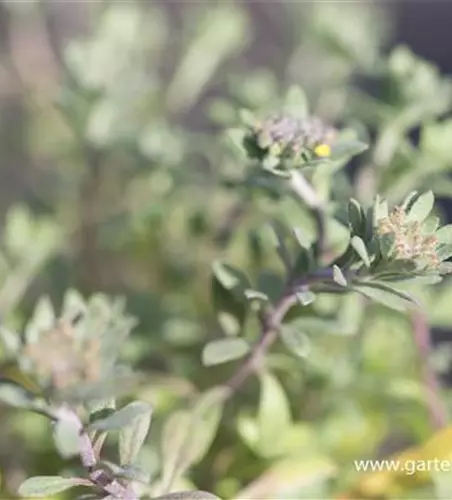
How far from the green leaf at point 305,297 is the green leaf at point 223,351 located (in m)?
0.08

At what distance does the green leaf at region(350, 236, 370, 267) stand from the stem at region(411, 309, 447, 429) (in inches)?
8.8

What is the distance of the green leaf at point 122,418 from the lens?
1.54ft

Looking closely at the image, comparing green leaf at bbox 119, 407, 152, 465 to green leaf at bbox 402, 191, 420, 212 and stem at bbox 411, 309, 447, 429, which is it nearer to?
green leaf at bbox 402, 191, 420, 212

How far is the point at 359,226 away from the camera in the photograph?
53 centimetres

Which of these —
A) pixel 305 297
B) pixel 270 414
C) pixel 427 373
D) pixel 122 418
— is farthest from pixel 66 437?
pixel 427 373

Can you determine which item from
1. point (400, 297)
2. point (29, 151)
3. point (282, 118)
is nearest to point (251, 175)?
point (282, 118)

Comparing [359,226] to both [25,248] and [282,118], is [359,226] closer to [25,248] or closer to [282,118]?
[282,118]

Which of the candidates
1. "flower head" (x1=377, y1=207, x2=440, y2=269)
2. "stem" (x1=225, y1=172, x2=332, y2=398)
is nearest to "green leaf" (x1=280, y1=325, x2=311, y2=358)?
"stem" (x1=225, y1=172, x2=332, y2=398)

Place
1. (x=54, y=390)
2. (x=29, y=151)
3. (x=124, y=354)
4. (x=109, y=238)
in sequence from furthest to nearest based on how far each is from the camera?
1. (x=29, y=151)
2. (x=109, y=238)
3. (x=124, y=354)
4. (x=54, y=390)

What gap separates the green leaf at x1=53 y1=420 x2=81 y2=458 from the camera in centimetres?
46

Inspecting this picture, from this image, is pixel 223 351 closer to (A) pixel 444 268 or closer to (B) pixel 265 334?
(B) pixel 265 334

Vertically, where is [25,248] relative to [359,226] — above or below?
below

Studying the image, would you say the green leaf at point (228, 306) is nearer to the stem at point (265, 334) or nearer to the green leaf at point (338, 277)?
the stem at point (265, 334)

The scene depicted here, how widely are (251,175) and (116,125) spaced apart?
265 mm
